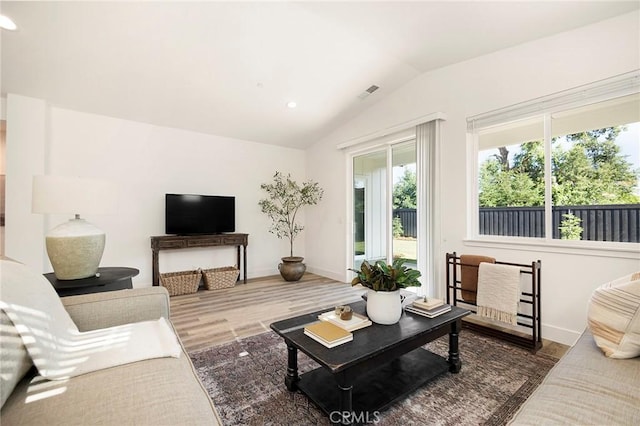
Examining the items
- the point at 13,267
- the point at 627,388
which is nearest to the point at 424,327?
the point at 627,388

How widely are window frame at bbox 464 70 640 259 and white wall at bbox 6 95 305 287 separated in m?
3.43

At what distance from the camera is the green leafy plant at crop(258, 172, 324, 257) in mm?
5344

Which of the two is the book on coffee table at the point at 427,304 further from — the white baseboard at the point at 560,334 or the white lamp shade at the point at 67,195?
the white lamp shade at the point at 67,195

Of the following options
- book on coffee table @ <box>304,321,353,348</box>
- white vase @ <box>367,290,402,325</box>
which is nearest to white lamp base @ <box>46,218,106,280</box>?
book on coffee table @ <box>304,321,353,348</box>

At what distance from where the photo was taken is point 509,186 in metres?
2.99

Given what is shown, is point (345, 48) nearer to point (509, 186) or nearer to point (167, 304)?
point (509, 186)

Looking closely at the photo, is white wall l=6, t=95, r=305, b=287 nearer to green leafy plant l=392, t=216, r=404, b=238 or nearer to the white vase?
green leafy plant l=392, t=216, r=404, b=238

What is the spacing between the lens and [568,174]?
2.62 meters

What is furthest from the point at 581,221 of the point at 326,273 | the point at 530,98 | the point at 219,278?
the point at 219,278

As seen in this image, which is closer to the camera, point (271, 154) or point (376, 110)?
point (376, 110)

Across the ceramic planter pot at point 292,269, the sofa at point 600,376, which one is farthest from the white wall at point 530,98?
the ceramic planter pot at point 292,269

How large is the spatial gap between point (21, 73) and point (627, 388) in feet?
17.2

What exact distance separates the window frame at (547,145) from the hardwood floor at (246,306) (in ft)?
6.13

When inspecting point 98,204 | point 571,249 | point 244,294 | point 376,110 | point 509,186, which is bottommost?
point 244,294
